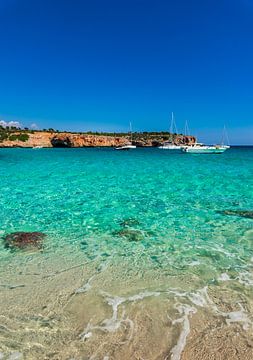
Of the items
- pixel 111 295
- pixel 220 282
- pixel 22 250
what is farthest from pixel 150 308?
pixel 22 250

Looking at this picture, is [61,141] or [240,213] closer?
[240,213]

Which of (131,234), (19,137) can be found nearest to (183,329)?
(131,234)

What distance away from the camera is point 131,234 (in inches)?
360

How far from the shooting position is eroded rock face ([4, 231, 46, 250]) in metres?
8.06

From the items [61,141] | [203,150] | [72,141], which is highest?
[203,150]

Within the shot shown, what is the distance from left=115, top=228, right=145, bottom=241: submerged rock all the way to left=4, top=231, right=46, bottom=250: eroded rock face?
236 cm

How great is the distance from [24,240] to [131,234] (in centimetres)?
316

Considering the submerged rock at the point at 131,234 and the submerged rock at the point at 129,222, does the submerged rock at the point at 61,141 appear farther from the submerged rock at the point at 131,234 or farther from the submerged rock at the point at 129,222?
the submerged rock at the point at 131,234

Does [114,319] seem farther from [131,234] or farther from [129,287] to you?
[131,234]

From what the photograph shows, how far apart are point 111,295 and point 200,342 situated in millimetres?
1885

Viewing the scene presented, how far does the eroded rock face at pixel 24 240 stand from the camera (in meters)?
8.06

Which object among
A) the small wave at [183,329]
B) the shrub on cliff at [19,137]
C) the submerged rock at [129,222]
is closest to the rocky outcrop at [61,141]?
the shrub on cliff at [19,137]

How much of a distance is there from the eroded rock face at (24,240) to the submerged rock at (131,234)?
2.36 m

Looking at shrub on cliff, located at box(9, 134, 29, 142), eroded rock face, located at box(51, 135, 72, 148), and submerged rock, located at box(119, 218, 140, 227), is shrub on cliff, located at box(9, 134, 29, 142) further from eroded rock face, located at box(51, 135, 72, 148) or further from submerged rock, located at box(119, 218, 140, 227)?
submerged rock, located at box(119, 218, 140, 227)
